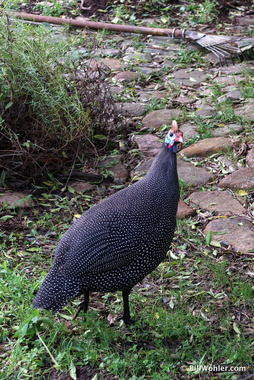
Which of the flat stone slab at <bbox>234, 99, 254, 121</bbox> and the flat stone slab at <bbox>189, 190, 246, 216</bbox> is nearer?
the flat stone slab at <bbox>189, 190, 246, 216</bbox>

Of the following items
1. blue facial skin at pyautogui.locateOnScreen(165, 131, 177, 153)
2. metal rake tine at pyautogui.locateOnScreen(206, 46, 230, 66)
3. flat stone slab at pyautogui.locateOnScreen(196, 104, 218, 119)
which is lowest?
flat stone slab at pyautogui.locateOnScreen(196, 104, 218, 119)

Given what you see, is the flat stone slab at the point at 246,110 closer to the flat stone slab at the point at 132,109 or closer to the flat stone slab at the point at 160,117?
the flat stone slab at the point at 160,117

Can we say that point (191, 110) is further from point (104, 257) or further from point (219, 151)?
point (104, 257)

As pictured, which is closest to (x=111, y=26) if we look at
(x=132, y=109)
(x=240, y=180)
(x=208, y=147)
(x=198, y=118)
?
(x=132, y=109)

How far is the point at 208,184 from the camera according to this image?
449 centimetres

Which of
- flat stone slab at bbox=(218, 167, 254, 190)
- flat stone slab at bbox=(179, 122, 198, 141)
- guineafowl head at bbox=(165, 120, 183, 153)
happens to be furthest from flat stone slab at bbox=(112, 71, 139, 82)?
guineafowl head at bbox=(165, 120, 183, 153)

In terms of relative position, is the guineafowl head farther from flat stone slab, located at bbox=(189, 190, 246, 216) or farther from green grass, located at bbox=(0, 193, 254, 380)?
flat stone slab, located at bbox=(189, 190, 246, 216)

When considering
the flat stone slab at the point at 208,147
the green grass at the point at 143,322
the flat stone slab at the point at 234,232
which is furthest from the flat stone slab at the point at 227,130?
the green grass at the point at 143,322

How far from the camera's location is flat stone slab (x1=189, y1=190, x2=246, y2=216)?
4113 mm

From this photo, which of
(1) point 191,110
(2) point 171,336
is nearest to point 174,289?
(2) point 171,336

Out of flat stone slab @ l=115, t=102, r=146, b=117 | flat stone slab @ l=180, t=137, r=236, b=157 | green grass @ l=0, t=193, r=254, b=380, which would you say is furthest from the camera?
flat stone slab @ l=115, t=102, r=146, b=117

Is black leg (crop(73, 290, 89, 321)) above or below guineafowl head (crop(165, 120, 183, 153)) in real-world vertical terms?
below

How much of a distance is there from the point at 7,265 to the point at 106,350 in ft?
3.39

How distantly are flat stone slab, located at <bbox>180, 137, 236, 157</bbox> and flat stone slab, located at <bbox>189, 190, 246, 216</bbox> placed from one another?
22.6 inches
